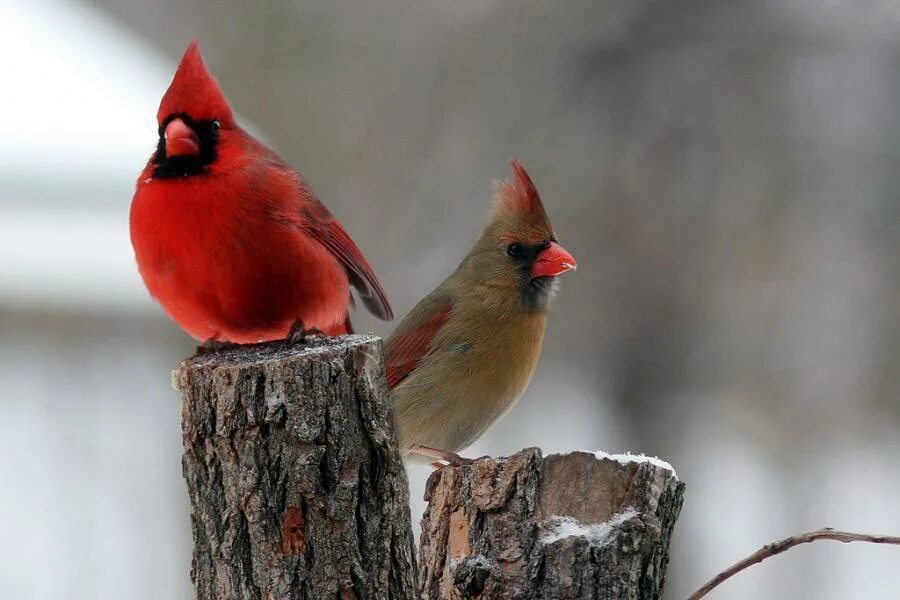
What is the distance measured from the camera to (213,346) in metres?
A: 1.94

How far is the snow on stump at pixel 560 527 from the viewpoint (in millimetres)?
1602

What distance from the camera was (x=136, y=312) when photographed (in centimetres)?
448

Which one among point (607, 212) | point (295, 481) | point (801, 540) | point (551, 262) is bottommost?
point (801, 540)

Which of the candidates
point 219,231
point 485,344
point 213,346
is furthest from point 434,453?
point 219,231

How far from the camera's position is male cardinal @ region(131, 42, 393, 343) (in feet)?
6.23

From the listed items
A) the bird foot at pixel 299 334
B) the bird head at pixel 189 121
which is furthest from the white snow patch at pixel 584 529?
the bird head at pixel 189 121

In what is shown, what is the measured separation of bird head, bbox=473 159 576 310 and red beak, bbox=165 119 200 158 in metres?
0.79

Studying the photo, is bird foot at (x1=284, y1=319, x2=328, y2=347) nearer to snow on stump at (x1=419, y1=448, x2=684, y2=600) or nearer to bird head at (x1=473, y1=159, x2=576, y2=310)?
snow on stump at (x1=419, y1=448, x2=684, y2=600)

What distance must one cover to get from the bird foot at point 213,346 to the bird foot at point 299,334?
0.10 m

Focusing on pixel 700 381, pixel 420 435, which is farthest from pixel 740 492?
pixel 420 435

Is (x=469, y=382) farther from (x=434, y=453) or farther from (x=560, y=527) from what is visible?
(x=560, y=527)

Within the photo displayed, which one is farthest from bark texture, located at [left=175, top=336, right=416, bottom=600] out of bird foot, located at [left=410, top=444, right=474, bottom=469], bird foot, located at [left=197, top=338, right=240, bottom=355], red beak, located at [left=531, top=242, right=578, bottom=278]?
red beak, located at [left=531, top=242, right=578, bottom=278]

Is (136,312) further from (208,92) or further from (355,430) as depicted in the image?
(355,430)

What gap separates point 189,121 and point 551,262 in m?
0.94
